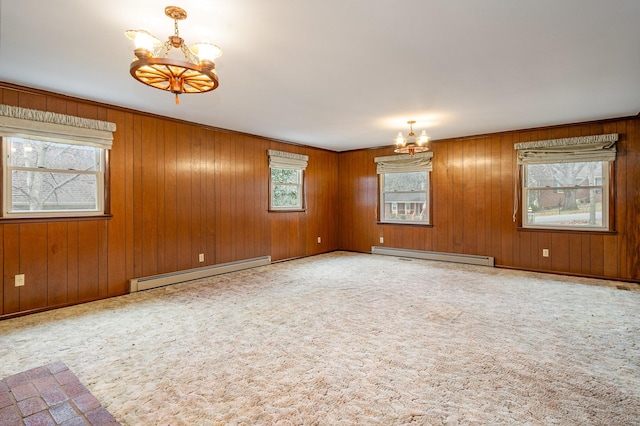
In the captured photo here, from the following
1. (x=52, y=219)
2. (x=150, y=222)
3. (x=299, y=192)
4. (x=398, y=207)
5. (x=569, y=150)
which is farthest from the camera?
(x=398, y=207)

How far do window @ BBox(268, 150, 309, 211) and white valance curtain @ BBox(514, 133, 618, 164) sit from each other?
3.98 m

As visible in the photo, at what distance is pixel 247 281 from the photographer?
4.87 m

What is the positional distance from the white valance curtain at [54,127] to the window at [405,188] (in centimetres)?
504

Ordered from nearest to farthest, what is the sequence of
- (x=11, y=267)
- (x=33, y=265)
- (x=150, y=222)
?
(x=11, y=267) < (x=33, y=265) < (x=150, y=222)

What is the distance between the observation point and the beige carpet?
1895 millimetres

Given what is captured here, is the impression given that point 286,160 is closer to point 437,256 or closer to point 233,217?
point 233,217

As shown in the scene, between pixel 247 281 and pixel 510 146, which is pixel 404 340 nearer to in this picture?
pixel 247 281

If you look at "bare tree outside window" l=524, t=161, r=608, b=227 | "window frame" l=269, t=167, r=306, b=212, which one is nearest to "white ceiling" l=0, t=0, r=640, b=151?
"bare tree outside window" l=524, t=161, r=608, b=227

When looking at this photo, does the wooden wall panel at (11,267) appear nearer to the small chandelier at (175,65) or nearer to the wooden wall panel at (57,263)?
the wooden wall panel at (57,263)

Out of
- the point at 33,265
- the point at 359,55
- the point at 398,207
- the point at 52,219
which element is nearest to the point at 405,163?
the point at 398,207

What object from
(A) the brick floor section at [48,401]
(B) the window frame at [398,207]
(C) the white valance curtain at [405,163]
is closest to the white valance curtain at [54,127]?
(A) the brick floor section at [48,401]

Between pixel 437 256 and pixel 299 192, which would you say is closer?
pixel 437 256

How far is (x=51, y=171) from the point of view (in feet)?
12.2

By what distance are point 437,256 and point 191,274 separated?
450 cm
